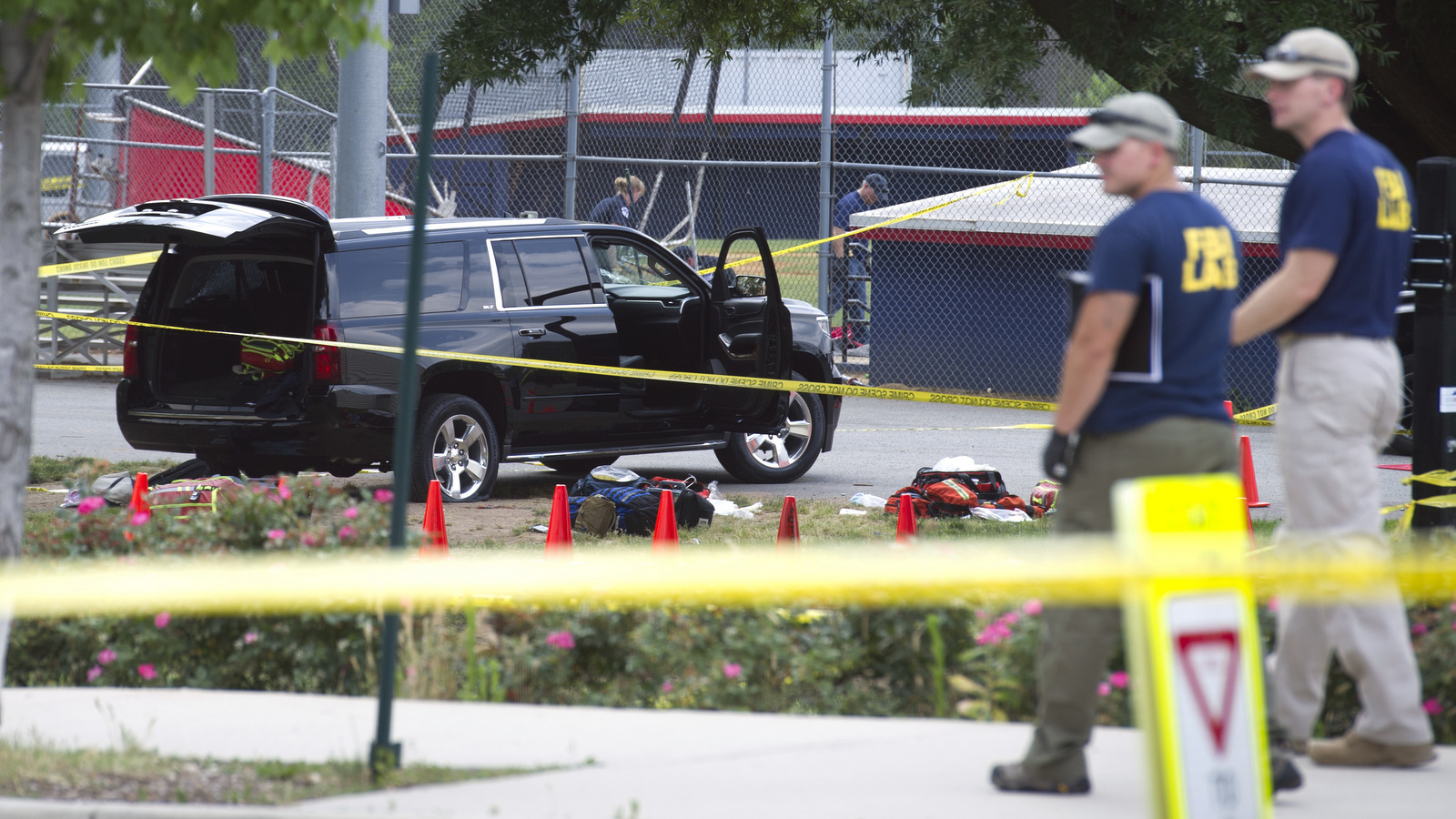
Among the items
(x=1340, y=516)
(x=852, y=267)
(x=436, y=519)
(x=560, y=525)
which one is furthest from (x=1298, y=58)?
(x=852, y=267)

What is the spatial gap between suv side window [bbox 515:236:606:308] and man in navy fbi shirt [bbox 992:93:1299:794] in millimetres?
6608

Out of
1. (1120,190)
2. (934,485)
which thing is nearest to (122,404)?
(934,485)

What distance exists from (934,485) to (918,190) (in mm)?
18775

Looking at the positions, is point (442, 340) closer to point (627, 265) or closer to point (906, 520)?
point (627, 265)

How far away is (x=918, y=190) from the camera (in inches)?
1111

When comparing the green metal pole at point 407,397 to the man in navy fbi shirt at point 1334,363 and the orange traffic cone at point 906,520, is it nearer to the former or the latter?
the man in navy fbi shirt at point 1334,363

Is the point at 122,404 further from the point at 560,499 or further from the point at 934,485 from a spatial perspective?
the point at 934,485

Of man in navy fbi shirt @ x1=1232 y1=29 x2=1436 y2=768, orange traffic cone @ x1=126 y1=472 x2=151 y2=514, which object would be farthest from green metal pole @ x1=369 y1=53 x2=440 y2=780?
orange traffic cone @ x1=126 y1=472 x2=151 y2=514

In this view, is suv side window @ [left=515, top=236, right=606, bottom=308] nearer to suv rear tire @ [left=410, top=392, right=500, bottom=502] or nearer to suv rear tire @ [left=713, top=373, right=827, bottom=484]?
suv rear tire @ [left=410, top=392, right=500, bottom=502]

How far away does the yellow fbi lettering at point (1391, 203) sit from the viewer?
4.45 m

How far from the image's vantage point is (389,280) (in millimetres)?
9781

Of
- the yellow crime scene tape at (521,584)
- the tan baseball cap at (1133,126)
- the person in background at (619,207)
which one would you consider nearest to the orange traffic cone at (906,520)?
the yellow crime scene tape at (521,584)

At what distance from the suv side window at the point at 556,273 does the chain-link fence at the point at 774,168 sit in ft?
8.76

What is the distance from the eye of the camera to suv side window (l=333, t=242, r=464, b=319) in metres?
9.61
